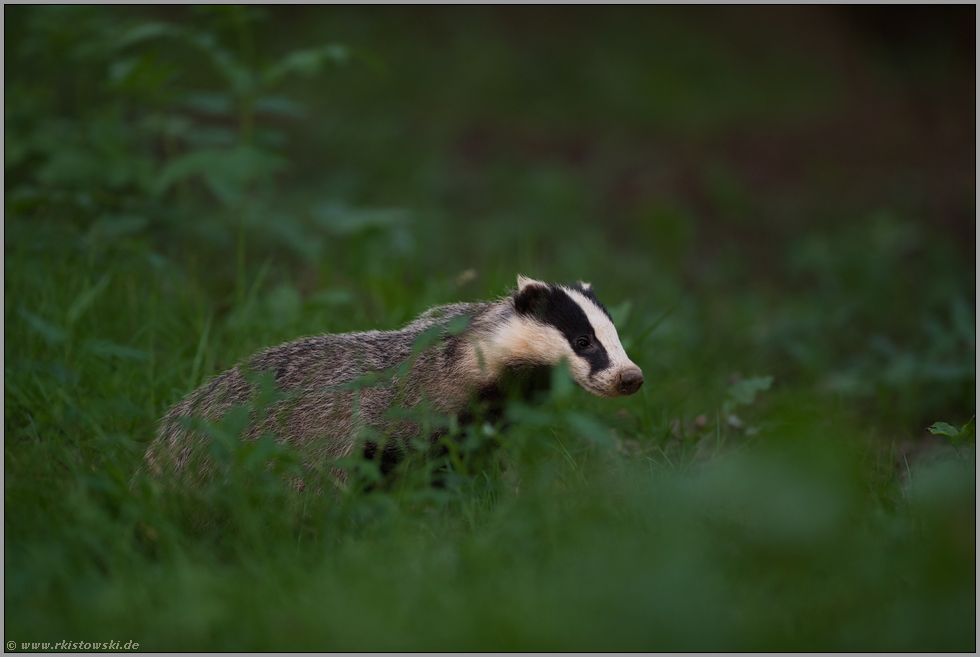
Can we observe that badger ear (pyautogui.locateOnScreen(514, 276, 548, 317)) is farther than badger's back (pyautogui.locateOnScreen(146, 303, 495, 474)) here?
Yes

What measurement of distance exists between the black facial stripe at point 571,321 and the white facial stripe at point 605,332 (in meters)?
0.02

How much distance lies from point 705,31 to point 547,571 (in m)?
11.1

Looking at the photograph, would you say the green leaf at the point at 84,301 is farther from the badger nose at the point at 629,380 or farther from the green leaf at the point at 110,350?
the badger nose at the point at 629,380

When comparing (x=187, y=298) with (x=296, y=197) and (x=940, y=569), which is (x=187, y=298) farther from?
(x=940, y=569)

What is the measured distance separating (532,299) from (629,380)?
60 centimetres

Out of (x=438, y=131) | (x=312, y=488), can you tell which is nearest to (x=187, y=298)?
(x=312, y=488)

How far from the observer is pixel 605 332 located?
3.80 meters

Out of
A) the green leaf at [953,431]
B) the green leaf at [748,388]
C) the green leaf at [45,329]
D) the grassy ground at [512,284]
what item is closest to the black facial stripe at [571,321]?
the grassy ground at [512,284]

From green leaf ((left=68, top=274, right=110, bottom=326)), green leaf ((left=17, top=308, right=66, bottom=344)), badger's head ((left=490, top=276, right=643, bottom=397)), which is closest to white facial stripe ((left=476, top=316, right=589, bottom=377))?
badger's head ((left=490, top=276, right=643, bottom=397))

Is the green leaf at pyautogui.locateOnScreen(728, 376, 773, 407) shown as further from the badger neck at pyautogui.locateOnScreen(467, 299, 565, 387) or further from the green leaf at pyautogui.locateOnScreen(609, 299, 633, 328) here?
the badger neck at pyautogui.locateOnScreen(467, 299, 565, 387)

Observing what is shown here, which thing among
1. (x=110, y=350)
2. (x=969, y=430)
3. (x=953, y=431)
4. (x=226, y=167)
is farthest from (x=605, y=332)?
(x=226, y=167)

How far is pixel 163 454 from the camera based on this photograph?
3773mm

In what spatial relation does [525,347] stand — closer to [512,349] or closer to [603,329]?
[512,349]

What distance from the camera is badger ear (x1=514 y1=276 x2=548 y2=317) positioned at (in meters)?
3.89
